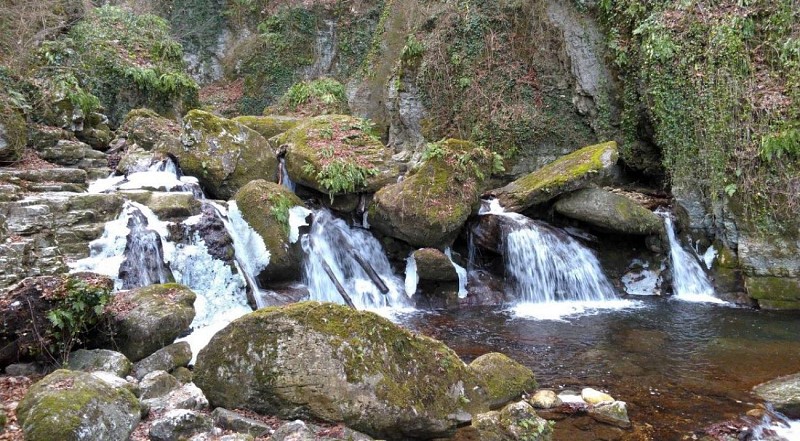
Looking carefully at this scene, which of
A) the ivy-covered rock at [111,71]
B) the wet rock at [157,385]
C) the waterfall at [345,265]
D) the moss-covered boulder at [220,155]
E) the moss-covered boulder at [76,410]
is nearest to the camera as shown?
the moss-covered boulder at [76,410]

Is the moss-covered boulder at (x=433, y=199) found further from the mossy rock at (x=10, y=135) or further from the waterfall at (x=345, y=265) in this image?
the mossy rock at (x=10, y=135)

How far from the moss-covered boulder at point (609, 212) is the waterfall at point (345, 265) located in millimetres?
3815

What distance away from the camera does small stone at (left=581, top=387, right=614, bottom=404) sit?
19.1 feet

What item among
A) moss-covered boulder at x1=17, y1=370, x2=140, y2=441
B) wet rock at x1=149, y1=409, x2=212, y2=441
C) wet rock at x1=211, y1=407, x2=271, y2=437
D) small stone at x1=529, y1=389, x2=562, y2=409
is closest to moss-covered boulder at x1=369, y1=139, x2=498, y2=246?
small stone at x1=529, y1=389, x2=562, y2=409

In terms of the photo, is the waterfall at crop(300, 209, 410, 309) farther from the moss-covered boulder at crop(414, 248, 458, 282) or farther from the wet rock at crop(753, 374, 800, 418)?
the wet rock at crop(753, 374, 800, 418)

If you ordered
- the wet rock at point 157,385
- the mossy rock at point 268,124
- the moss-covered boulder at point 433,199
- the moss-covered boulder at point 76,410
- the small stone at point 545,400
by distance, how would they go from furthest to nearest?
the mossy rock at point 268,124
the moss-covered boulder at point 433,199
the small stone at point 545,400
the wet rock at point 157,385
the moss-covered boulder at point 76,410

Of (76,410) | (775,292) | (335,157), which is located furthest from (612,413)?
(335,157)

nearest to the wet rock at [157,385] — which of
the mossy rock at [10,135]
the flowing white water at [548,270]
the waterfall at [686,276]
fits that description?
the flowing white water at [548,270]

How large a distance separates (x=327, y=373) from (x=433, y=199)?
657cm

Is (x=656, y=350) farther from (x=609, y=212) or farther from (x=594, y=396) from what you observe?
(x=609, y=212)

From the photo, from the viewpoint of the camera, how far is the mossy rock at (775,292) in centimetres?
977

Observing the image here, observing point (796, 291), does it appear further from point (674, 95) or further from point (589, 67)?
point (589, 67)

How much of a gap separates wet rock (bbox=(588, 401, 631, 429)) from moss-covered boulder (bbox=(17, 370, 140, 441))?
4216 mm

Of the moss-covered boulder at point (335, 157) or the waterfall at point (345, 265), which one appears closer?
the waterfall at point (345, 265)
